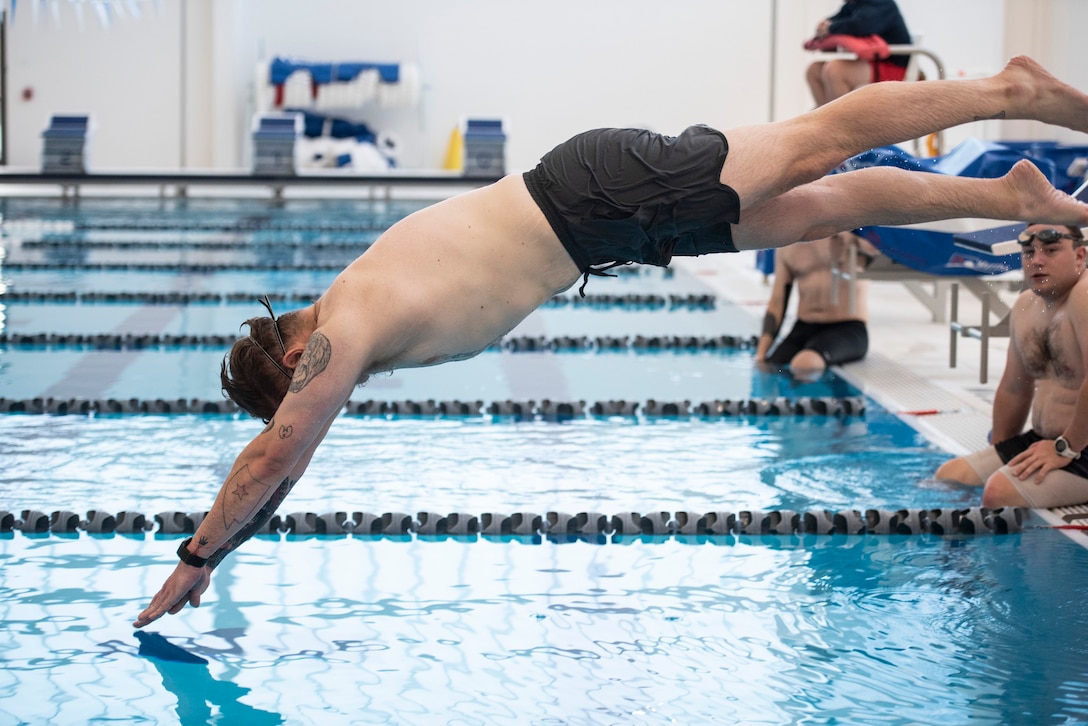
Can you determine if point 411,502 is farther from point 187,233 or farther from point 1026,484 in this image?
point 187,233

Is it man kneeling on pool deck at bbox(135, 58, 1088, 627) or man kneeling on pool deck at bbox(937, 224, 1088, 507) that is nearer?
man kneeling on pool deck at bbox(135, 58, 1088, 627)

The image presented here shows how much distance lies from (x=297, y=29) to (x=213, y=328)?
38.0ft

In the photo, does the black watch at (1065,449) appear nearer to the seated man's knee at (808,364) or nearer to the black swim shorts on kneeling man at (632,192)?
the black swim shorts on kneeling man at (632,192)

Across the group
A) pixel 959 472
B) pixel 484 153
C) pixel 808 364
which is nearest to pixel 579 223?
pixel 959 472

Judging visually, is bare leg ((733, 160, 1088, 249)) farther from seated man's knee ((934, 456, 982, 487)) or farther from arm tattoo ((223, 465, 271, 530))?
seated man's knee ((934, 456, 982, 487))

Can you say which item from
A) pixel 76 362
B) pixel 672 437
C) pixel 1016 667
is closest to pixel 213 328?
pixel 76 362

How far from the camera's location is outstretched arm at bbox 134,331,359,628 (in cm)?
270

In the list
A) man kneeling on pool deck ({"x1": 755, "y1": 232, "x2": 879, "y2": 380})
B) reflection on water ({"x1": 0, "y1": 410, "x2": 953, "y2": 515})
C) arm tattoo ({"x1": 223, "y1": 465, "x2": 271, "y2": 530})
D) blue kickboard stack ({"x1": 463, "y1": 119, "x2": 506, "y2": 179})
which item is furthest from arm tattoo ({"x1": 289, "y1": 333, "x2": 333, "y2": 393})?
blue kickboard stack ({"x1": 463, "y1": 119, "x2": 506, "y2": 179})

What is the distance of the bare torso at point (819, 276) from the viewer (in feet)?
21.3

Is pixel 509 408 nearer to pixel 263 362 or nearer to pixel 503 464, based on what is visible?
pixel 503 464

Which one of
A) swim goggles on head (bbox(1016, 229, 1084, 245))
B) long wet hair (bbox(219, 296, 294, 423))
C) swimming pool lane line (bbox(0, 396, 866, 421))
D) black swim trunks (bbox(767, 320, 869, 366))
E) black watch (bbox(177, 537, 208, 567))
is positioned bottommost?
black watch (bbox(177, 537, 208, 567))

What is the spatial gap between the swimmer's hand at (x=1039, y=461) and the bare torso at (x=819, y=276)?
2.56 meters

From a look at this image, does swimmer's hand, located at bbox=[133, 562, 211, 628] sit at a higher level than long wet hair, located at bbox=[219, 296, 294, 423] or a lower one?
lower

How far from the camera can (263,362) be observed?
2.85 m
